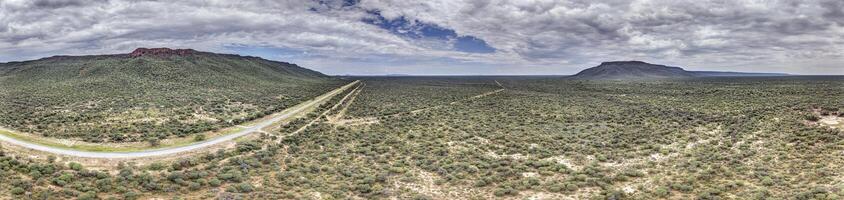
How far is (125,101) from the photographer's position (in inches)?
2899

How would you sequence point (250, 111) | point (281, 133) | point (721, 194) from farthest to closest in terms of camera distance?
point (250, 111) → point (281, 133) → point (721, 194)

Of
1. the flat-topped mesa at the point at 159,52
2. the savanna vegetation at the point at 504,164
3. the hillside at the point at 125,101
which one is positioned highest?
the flat-topped mesa at the point at 159,52

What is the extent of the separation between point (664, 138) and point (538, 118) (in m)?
18.6

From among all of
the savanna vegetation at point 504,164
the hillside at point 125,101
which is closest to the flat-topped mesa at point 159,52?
the hillside at point 125,101

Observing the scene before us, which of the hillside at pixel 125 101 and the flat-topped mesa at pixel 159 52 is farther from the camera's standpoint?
the flat-topped mesa at pixel 159 52

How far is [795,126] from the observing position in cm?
4619

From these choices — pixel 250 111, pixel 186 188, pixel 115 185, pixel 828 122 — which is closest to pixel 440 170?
pixel 186 188

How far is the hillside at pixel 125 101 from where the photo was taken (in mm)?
50500

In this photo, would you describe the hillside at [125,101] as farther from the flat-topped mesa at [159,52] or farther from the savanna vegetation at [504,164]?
the flat-topped mesa at [159,52]

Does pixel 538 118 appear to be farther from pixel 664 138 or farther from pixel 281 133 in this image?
pixel 281 133

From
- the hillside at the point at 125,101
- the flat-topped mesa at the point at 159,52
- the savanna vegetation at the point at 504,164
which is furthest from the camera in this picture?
the flat-topped mesa at the point at 159,52

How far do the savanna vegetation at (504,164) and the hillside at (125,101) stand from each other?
12.6 m

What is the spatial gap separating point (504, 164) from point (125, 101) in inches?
2404

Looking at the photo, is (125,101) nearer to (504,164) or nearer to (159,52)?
(504,164)
